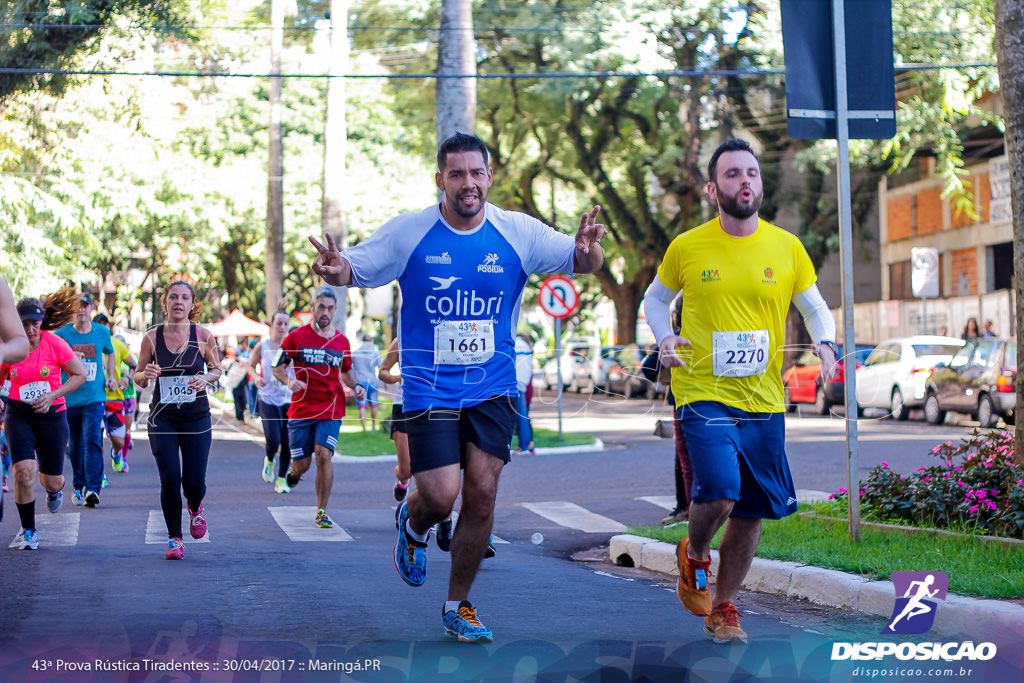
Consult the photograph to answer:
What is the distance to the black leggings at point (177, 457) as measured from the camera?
9367 millimetres

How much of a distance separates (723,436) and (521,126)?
33871 mm

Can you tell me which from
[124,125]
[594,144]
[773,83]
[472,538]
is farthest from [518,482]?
[594,144]

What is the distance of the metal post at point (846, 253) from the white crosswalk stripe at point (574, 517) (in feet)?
11.2

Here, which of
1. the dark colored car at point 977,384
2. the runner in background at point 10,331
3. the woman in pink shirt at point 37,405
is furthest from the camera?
the dark colored car at point 977,384

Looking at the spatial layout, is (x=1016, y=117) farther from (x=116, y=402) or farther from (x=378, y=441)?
(x=378, y=441)

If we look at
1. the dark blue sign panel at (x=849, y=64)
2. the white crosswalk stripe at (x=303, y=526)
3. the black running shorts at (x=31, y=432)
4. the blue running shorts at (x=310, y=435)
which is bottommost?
the white crosswalk stripe at (x=303, y=526)

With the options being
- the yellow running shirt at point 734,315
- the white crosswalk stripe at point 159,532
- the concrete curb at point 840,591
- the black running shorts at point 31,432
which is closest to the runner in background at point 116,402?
the white crosswalk stripe at point 159,532

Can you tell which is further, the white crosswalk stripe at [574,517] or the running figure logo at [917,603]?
the white crosswalk stripe at [574,517]

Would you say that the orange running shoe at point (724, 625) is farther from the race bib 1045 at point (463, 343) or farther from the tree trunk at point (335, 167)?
the tree trunk at point (335, 167)

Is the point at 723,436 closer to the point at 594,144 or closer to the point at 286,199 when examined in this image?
the point at 594,144

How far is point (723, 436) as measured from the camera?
6.04 metres

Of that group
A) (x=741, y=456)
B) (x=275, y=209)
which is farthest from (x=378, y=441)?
(x=741, y=456)

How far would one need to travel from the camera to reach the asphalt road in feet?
18.1

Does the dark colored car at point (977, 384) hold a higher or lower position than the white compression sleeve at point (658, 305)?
lower
